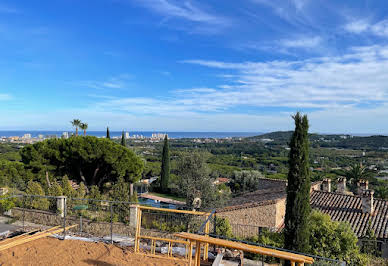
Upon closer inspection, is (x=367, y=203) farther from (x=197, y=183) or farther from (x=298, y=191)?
(x=197, y=183)

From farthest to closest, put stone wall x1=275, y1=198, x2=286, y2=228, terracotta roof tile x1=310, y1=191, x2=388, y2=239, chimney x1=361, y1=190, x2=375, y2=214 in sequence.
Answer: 1. chimney x1=361, y1=190, x2=375, y2=214
2. stone wall x1=275, y1=198, x2=286, y2=228
3. terracotta roof tile x1=310, y1=191, x2=388, y2=239

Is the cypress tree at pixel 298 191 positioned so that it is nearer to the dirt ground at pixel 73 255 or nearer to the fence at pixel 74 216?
the dirt ground at pixel 73 255

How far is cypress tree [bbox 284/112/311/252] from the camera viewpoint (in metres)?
9.59

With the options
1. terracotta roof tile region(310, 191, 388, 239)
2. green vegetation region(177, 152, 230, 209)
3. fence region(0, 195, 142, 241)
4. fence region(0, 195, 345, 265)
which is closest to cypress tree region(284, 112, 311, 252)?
fence region(0, 195, 345, 265)

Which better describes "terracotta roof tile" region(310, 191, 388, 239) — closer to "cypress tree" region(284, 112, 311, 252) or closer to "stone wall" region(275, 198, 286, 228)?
"stone wall" region(275, 198, 286, 228)

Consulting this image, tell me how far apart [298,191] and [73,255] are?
300 inches

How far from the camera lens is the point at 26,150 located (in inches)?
805

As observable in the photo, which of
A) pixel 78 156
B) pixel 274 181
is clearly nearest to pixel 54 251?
pixel 78 156

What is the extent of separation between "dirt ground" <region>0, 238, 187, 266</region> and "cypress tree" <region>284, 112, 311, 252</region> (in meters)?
4.89

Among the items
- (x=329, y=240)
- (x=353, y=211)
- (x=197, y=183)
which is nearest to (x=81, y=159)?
(x=197, y=183)

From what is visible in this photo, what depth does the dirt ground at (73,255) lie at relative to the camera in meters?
6.35

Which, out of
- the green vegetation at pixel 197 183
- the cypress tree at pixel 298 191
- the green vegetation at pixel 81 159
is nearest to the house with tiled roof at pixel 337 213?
the green vegetation at pixel 197 183

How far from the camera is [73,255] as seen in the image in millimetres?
6672

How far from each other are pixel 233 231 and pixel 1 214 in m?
10.7
